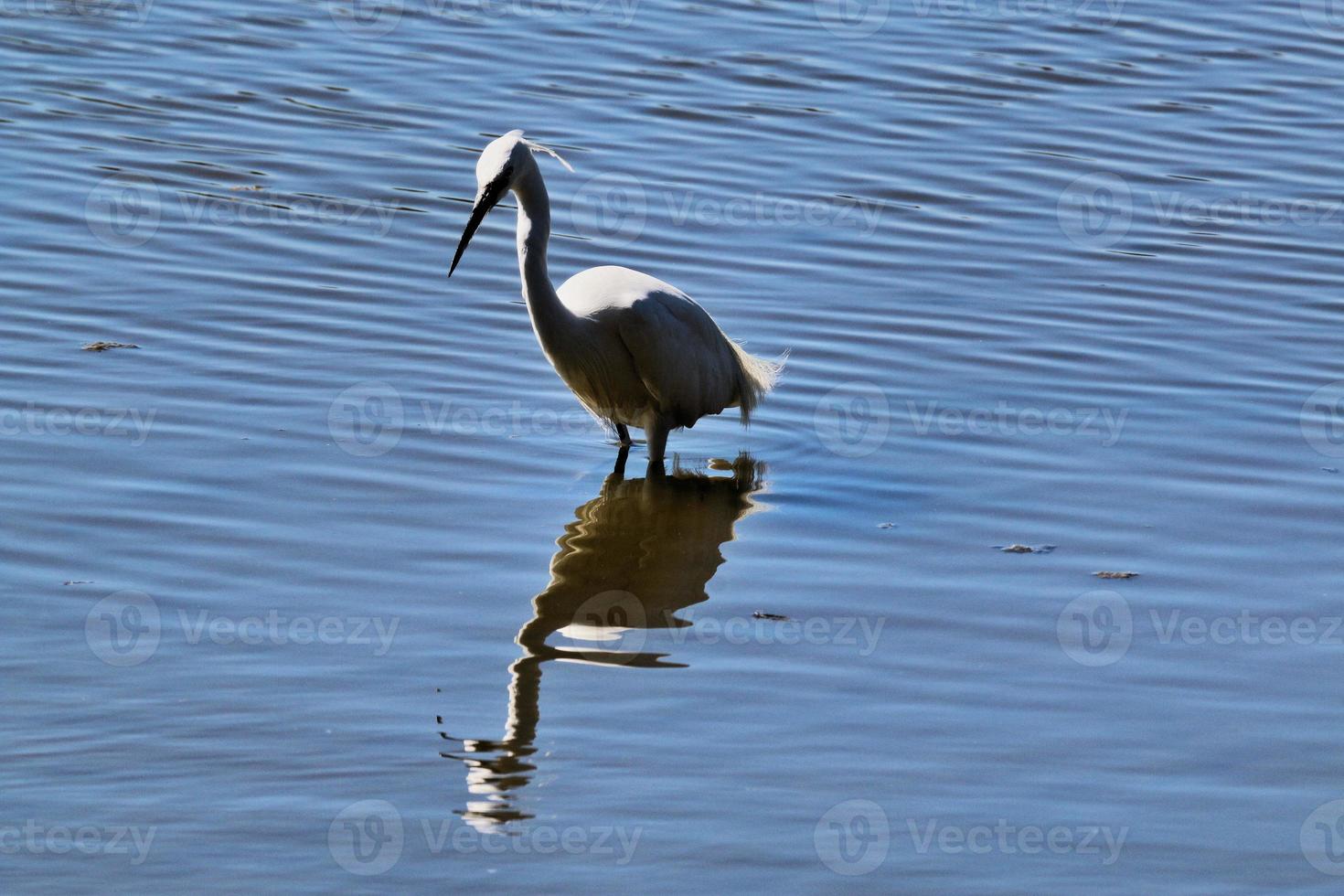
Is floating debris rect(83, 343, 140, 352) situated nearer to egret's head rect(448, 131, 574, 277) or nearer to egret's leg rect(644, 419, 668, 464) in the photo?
egret's head rect(448, 131, 574, 277)

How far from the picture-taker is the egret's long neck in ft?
23.8

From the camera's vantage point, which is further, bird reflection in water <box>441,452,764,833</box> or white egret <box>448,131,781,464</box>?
white egret <box>448,131,781,464</box>

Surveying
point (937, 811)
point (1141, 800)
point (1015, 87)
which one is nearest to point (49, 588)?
point (937, 811)

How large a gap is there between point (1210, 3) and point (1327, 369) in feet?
30.6

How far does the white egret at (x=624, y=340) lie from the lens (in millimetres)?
7309

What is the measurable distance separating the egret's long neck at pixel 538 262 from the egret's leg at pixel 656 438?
24.9 inches

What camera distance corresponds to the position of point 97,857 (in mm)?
4297

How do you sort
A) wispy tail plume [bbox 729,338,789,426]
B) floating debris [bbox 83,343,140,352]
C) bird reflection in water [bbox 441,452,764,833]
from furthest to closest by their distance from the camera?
floating debris [bbox 83,343,140,352], wispy tail plume [bbox 729,338,789,426], bird reflection in water [bbox 441,452,764,833]

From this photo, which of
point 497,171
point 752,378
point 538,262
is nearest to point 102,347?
point 538,262

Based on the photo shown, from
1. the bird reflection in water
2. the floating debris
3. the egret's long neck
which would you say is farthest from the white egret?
the floating debris

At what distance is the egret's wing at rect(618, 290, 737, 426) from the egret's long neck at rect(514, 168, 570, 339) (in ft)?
1.00

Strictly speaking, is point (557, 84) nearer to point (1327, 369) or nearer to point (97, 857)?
point (1327, 369)

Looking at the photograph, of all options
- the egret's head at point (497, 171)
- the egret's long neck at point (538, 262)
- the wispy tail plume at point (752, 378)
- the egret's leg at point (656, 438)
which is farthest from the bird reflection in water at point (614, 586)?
the egret's head at point (497, 171)

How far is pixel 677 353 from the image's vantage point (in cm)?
755
